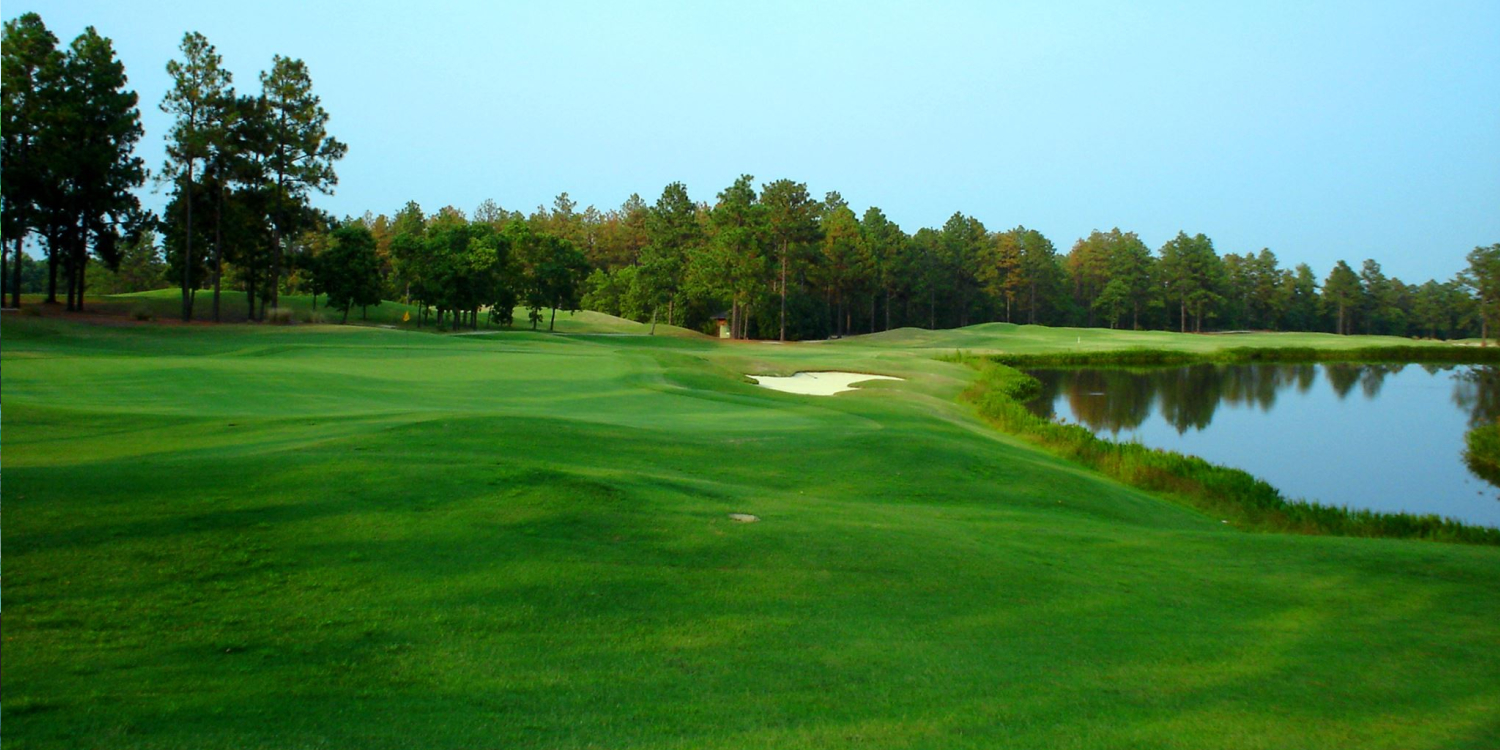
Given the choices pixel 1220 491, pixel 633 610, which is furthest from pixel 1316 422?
pixel 633 610

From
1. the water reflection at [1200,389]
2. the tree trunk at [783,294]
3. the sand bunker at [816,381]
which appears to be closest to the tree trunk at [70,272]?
the sand bunker at [816,381]

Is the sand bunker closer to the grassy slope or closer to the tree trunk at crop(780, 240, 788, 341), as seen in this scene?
the grassy slope

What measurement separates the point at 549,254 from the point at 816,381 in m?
40.3

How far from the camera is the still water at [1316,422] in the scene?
80.9 feet

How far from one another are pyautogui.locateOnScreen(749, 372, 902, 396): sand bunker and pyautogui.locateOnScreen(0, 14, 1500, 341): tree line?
25.3 meters

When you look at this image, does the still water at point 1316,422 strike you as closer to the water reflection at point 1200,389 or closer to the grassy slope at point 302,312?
the water reflection at point 1200,389

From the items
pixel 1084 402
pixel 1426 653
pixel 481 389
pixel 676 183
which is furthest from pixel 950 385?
pixel 676 183

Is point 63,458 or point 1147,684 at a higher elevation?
point 63,458

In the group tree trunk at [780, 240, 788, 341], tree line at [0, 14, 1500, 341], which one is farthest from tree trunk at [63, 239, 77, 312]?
tree trunk at [780, 240, 788, 341]

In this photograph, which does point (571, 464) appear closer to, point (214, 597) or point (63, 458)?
point (63, 458)

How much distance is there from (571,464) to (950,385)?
28960mm

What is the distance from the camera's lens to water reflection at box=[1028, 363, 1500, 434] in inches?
1528

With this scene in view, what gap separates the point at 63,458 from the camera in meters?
9.05

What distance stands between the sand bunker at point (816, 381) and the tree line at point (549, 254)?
25.3 metres
